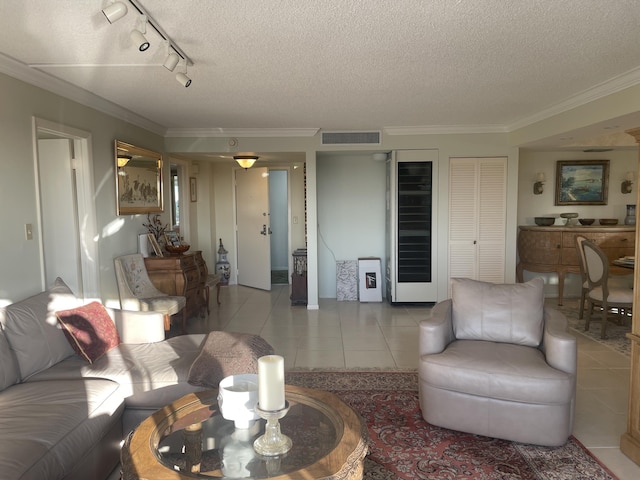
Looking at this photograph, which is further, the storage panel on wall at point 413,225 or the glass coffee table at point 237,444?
the storage panel on wall at point 413,225

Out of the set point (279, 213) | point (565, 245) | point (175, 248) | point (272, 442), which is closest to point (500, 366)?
point (272, 442)

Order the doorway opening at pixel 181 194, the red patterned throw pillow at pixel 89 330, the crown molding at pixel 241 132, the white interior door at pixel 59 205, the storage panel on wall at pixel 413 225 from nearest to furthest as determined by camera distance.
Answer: the red patterned throw pillow at pixel 89 330 → the white interior door at pixel 59 205 → the crown molding at pixel 241 132 → the storage panel on wall at pixel 413 225 → the doorway opening at pixel 181 194

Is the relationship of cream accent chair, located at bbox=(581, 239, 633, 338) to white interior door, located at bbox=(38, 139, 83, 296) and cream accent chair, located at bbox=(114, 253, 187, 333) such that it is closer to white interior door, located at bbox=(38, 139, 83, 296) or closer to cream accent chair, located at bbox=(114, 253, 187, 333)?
cream accent chair, located at bbox=(114, 253, 187, 333)

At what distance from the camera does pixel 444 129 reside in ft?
18.6

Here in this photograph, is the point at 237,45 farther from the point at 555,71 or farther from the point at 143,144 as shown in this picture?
the point at 143,144

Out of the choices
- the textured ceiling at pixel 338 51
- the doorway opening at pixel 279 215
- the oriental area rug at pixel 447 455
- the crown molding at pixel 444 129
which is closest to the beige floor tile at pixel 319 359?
the oriental area rug at pixel 447 455

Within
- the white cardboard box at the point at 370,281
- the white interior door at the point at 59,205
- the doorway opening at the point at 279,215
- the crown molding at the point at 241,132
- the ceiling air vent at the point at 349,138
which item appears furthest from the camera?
the doorway opening at the point at 279,215

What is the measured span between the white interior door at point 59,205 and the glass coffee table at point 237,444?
2.36 m

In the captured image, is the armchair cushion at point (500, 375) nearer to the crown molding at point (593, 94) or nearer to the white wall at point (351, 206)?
the crown molding at point (593, 94)

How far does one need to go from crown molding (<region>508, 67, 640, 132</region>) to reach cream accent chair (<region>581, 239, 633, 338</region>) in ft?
4.81

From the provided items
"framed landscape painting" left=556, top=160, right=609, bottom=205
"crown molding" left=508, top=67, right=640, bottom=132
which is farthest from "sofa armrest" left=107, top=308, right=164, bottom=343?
"framed landscape painting" left=556, top=160, right=609, bottom=205

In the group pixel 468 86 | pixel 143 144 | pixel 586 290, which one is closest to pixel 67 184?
pixel 143 144

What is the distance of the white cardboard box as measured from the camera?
631 centimetres

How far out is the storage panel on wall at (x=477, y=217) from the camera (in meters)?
5.79
